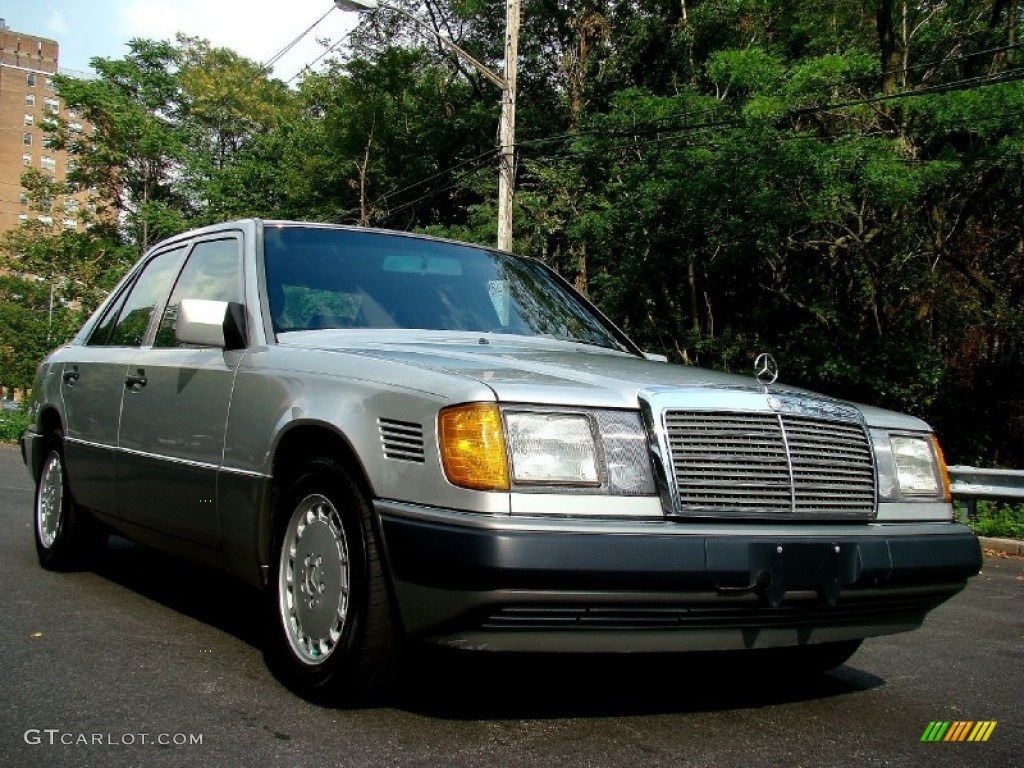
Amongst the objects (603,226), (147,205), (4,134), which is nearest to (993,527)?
(603,226)

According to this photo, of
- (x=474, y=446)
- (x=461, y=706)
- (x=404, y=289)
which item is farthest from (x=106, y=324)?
(x=474, y=446)

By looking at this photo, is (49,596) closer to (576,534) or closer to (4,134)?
(576,534)

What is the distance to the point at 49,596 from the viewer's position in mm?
5273

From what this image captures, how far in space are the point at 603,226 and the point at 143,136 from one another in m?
30.2

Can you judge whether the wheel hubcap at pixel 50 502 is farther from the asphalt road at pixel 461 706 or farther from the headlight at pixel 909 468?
the headlight at pixel 909 468

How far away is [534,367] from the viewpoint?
3.63m

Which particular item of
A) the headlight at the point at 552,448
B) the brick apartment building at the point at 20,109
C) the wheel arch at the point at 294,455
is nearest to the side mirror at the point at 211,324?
the wheel arch at the point at 294,455

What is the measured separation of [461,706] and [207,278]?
2.41m

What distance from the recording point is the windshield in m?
4.42

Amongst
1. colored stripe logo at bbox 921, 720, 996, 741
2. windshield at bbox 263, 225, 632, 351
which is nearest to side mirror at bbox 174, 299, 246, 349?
windshield at bbox 263, 225, 632, 351

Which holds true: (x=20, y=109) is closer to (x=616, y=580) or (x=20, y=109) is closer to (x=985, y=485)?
(x=985, y=485)

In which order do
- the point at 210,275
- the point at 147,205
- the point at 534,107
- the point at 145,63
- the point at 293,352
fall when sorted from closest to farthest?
the point at 293,352
the point at 210,275
the point at 534,107
the point at 147,205
the point at 145,63

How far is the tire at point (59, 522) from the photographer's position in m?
5.80

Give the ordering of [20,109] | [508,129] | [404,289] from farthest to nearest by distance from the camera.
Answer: [20,109]
[508,129]
[404,289]
